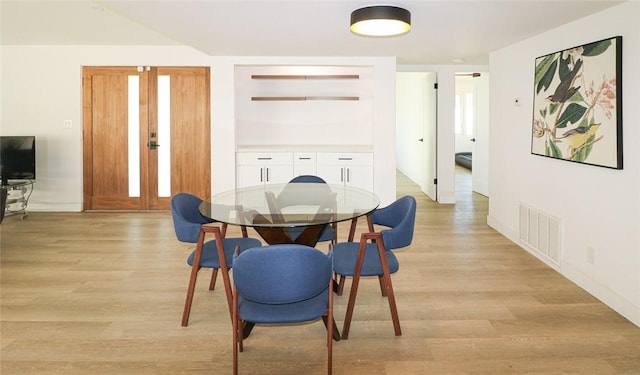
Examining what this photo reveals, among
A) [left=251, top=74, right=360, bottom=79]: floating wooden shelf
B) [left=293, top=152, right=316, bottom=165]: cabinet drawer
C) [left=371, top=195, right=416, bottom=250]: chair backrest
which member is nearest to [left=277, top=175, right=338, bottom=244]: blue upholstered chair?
[left=371, top=195, right=416, bottom=250]: chair backrest

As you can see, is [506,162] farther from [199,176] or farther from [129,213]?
[129,213]

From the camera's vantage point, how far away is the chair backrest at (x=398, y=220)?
9.76 ft

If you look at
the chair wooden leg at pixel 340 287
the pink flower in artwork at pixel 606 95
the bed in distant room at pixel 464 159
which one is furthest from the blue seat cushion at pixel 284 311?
the bed in distant room at pixel 464 159

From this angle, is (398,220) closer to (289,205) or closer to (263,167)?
(289,205)

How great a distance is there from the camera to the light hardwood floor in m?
2.64

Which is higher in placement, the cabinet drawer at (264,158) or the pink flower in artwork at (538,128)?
the pink flower in artwork at (538,128)

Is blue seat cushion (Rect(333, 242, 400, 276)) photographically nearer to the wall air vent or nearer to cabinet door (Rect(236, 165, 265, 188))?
the wall air vent

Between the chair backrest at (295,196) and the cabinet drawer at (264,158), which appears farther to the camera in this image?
the cabinet drawer at (264,158)

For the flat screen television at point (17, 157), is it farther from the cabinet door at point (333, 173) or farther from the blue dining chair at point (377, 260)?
the blue dining chair at point (377, 260)

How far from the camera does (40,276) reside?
4.13 meters

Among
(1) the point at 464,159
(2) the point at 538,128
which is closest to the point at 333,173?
(2) the point at 538,128

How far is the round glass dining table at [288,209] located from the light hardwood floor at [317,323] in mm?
615

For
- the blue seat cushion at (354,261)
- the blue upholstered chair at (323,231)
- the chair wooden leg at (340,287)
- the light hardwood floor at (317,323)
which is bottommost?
the light hardwood floor at (317,323)

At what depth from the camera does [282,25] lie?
4.57 m
